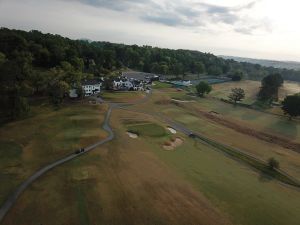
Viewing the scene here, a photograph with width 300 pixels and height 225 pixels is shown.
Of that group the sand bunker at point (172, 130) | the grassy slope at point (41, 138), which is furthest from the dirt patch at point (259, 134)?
the grassy slope at point (41, 138)

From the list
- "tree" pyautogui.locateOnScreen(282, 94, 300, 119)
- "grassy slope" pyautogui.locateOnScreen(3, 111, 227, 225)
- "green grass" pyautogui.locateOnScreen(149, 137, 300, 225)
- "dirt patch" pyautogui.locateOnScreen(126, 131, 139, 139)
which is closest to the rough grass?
"dirt patch" pyautogui.locateOnScreen(126, 131, 139, 139)

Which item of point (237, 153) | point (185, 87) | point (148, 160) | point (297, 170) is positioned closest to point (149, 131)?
point (148, 160)

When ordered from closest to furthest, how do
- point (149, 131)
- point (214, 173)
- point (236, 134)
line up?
point (214, 173) < point (149, 131) < point (236, 134)

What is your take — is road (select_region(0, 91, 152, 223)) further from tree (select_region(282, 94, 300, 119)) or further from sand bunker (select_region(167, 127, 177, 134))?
tree (select_region(282, 94, 300, 119))

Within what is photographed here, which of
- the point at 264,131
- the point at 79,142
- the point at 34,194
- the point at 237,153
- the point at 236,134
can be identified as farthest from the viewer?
the point at 264,131

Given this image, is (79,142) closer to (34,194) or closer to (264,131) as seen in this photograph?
(34,194)
